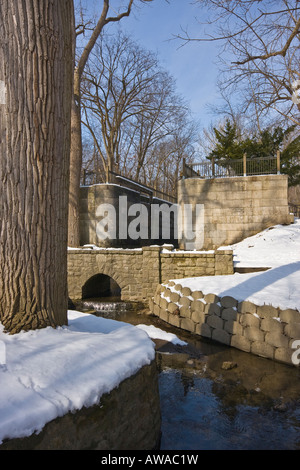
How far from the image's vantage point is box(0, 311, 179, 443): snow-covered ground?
5.85ft

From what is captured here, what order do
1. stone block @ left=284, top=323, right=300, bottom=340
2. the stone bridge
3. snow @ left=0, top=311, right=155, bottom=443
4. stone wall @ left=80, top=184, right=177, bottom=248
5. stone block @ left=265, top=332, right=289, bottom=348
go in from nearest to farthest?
snow @ left=0, top=311, right=155, bottom=443 < stone block @ left=284, top=323, right=300, bottom=340 < stone block @ left=265, top=332, right=289, bottom=348 < the stone bridge < stone wall @ left=80, top=184, right=177, bottom=248

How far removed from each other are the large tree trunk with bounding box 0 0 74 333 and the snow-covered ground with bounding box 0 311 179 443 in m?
0.31

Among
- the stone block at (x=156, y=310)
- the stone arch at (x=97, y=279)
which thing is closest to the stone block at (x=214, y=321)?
the stone block at (x=156, y=310)

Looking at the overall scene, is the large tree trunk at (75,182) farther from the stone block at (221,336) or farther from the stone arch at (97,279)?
the stone block at (221,336)

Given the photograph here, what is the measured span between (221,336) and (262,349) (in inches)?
42.3

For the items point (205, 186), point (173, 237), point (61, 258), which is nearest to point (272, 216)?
point (205, 186)

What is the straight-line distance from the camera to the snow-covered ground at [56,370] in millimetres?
1782

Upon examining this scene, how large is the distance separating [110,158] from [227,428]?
2134cm

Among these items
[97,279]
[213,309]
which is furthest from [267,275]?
[97,279]

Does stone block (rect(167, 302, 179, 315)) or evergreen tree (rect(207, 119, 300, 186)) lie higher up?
evergreen tree (rect(207, 119, 300, 186))

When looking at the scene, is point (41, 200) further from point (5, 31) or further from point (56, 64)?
point (5, 31)

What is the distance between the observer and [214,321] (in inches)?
289

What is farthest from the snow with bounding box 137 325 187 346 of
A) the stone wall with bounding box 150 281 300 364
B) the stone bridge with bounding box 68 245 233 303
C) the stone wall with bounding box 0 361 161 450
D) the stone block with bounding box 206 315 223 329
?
the stone wall with bounding box 0 361 161 450

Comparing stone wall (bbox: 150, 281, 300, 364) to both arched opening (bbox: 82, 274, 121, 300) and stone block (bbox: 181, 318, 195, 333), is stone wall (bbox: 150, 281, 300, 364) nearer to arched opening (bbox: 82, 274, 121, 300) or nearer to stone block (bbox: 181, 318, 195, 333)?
stone block (bbox: 181, 318, 195, 333)
